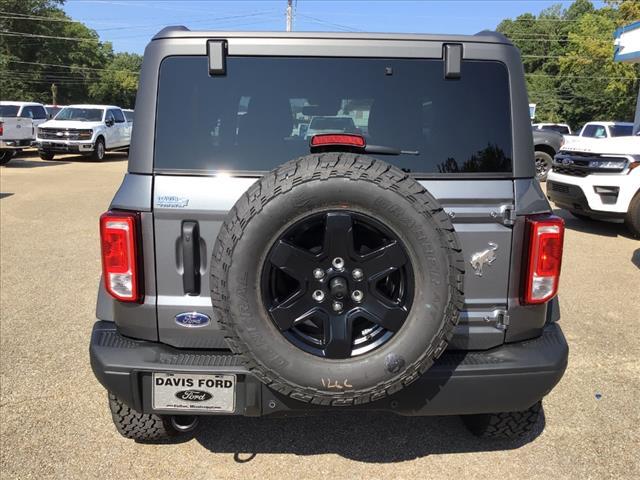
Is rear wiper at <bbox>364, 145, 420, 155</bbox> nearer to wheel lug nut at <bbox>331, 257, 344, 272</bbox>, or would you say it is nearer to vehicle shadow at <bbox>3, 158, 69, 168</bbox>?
wheel lug nut at <bbox>331, 257, 344, 272</bbox>

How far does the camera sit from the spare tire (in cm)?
203

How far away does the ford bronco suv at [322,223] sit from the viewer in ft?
7.48

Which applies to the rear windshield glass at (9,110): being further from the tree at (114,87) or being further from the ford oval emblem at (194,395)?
the tree at (114,87)

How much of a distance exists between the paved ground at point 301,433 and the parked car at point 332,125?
64.8 inches

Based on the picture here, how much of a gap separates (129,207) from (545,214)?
5.86 feet

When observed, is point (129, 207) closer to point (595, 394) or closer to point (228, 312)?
point (228, 312)

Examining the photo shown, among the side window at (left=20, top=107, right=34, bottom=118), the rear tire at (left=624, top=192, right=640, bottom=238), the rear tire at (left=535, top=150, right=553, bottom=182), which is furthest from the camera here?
the side window at (left=20, top=107, right=34, bottom=118)

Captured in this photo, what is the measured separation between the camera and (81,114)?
1978cm

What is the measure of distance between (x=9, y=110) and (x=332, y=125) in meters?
19.1

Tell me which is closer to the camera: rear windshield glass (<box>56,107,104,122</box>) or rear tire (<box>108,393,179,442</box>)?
rear tire (<box>108,393,179,442</box>)

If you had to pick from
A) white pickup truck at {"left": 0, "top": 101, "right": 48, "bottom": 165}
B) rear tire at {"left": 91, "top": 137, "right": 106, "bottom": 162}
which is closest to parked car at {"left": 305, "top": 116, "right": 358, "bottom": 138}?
white pickup truck at {"left": 0, "top": 101, "right": 48, "bottom": 165}

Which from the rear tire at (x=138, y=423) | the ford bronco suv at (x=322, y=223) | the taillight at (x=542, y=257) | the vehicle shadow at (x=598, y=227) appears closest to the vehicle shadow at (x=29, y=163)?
the vehicle shadow at (x=598, y=227)

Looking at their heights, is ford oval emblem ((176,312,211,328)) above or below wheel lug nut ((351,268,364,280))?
below

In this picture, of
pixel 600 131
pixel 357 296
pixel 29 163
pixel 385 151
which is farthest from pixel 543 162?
pixel 29 163
